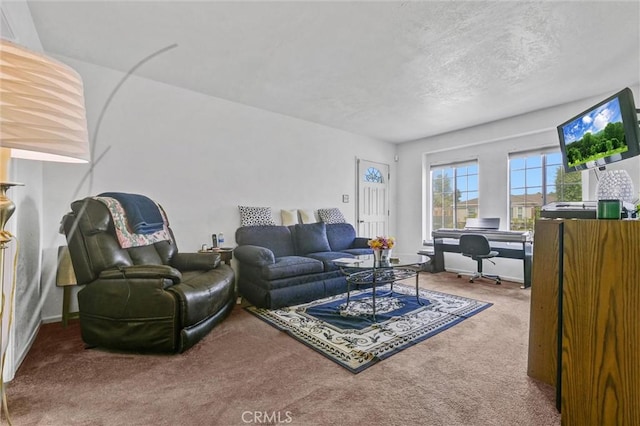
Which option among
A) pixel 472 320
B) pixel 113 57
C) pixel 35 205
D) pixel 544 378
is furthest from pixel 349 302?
pixel 113 57

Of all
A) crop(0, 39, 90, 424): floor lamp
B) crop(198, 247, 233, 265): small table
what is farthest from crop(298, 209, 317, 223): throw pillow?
crop(0, 39, 90, 424): floor lamp

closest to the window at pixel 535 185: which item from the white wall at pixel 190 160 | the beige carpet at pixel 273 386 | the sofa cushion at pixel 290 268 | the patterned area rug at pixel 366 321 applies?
the patterned area rug at pixel 366 321

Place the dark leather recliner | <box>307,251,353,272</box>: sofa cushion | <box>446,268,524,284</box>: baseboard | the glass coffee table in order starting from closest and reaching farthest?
the dark leather recliner < the glass coffee table < <box>307,251,353,272</box>: sofa cushion < <box>446,268,524,284</box>: baseboard

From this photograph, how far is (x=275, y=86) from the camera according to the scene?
345cm

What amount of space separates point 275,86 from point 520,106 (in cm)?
342

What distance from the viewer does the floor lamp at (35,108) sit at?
2.71 feet

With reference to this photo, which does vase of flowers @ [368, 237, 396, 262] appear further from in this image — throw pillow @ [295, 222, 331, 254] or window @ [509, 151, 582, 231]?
window @ [509, 151, 582, 231]

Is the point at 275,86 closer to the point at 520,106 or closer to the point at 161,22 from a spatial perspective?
the point at 161,22

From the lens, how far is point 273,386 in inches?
66.9

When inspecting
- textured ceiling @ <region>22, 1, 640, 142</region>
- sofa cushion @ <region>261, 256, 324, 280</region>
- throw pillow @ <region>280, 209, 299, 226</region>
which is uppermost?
textured ceiling @ <region>22, 1, 640, 142</region>

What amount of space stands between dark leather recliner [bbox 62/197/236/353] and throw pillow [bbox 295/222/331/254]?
1.90 metres

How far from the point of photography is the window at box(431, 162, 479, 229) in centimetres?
525

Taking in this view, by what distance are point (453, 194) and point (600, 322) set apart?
4.58 metres

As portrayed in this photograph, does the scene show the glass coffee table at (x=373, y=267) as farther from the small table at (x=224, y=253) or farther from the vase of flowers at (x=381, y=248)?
the small table at (x=224, y=253)
